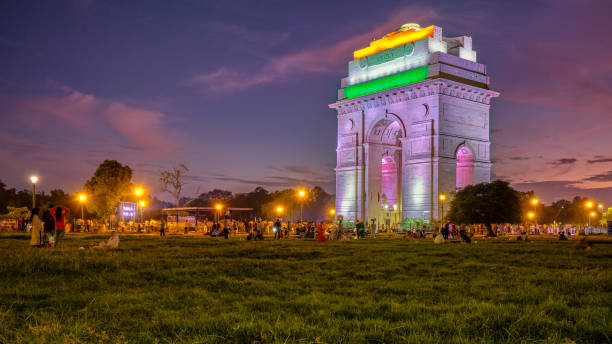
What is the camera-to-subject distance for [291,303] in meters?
6.88

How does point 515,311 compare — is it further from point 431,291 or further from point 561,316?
point 431,291

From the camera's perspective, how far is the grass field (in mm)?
5102

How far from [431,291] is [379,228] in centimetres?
4049

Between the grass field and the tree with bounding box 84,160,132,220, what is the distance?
2102 inches

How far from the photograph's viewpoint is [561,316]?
6.00 meters

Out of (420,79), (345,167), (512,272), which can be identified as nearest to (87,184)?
(345,167)

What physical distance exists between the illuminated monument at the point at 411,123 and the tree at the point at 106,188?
28.0m

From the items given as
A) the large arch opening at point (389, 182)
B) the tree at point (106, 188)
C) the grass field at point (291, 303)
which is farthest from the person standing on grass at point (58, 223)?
the tree at point (106, 188)

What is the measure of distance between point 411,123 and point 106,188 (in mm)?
37476

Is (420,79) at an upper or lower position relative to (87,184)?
upper

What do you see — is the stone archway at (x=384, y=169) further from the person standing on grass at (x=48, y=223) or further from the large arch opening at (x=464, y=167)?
the person standing on grass at (x=48, y=223)

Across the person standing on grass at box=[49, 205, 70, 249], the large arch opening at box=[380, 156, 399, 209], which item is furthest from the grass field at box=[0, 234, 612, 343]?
the large arch opening at box=[380, 156, 399, 209]

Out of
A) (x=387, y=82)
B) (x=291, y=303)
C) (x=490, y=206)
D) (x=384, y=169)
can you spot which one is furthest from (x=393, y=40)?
(x=291, y=303)

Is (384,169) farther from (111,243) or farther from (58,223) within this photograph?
(58,223)
